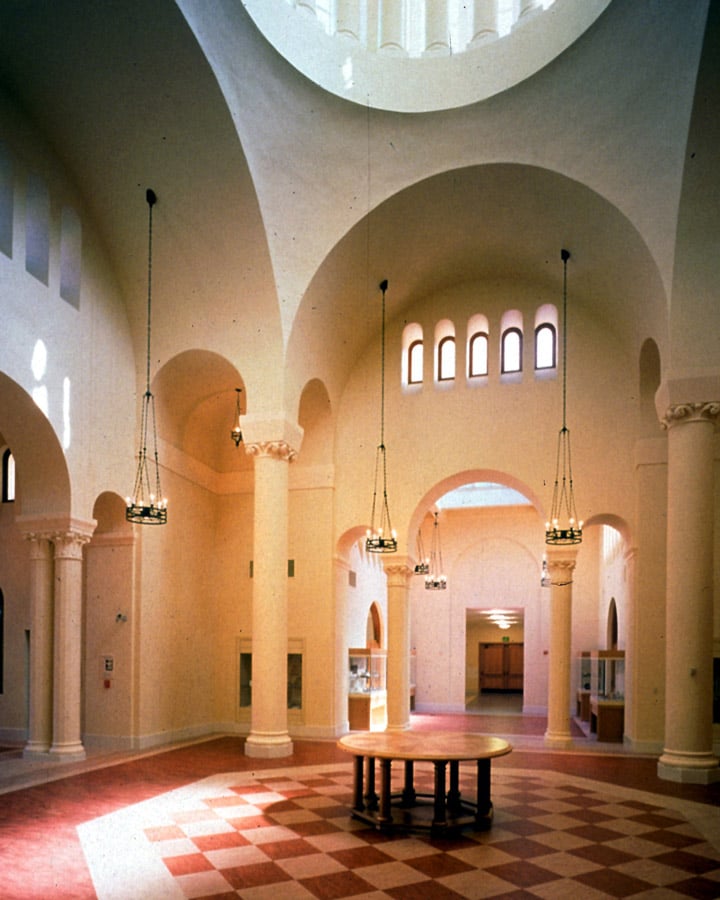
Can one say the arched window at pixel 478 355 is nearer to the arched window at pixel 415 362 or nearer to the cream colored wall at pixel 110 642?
the arched window at pixel 415 362

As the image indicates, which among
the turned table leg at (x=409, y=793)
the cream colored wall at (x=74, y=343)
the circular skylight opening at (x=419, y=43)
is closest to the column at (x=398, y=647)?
the cream colored wall at (x=74, y=343)

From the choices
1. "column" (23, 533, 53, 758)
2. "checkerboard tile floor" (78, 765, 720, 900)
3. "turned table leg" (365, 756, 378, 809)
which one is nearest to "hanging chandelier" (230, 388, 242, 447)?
"column" (23, 533, 53, 758)

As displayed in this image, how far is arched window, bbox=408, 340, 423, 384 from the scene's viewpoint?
20953 millimetres

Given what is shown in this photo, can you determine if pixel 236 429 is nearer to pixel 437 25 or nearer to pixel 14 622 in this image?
pixel 14 622

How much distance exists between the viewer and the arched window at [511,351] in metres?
20.1

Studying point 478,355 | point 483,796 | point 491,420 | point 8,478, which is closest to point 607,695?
point 491,420

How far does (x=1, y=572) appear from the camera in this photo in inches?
809

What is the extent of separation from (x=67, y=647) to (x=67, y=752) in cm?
188

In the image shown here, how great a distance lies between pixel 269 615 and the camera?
1620 centimetres

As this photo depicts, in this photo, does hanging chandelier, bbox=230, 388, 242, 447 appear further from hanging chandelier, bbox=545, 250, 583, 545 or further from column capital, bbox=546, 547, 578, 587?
column capital, bbox=546, 547, 578, 587

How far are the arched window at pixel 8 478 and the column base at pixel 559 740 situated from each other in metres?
13.6

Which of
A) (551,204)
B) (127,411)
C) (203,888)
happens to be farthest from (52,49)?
(203,888)

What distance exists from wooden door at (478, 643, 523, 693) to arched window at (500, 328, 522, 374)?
22353 millimetres

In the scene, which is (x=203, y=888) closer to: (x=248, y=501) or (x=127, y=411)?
(x=127, y=411)
